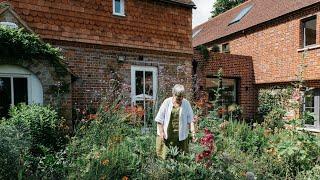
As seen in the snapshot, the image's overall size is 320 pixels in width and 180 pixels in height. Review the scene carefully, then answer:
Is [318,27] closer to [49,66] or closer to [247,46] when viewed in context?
[247,46]

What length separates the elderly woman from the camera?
562 cm

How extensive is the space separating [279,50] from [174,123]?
11.7 metres

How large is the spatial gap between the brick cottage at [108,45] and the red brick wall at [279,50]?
490 cm

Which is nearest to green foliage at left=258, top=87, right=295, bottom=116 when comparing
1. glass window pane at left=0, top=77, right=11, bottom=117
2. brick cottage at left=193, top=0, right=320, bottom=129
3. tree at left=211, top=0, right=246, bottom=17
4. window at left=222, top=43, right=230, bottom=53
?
brick cottage at left=193, top=0, right=320, bottom=129

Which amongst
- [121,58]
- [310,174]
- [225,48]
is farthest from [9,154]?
[225,48]

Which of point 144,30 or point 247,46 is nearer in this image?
point 144,30

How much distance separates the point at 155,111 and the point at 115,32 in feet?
15.9

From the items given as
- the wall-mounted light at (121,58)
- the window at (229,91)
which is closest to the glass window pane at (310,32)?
the window at (229,91)

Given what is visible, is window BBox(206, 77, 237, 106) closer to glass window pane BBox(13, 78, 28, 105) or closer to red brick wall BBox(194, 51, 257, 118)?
red brick wall BBox(194, 51, 257, 118)

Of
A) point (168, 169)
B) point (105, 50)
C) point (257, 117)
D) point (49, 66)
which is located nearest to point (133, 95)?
point (105, 50)

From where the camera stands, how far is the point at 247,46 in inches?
696

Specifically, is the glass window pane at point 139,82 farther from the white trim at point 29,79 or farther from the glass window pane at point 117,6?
the white trim at point 29,79

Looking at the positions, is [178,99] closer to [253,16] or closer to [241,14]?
[253,16]

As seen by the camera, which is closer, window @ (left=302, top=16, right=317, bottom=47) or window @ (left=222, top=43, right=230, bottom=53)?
window @ (left=302, top=16, right=317, bottom=47)
